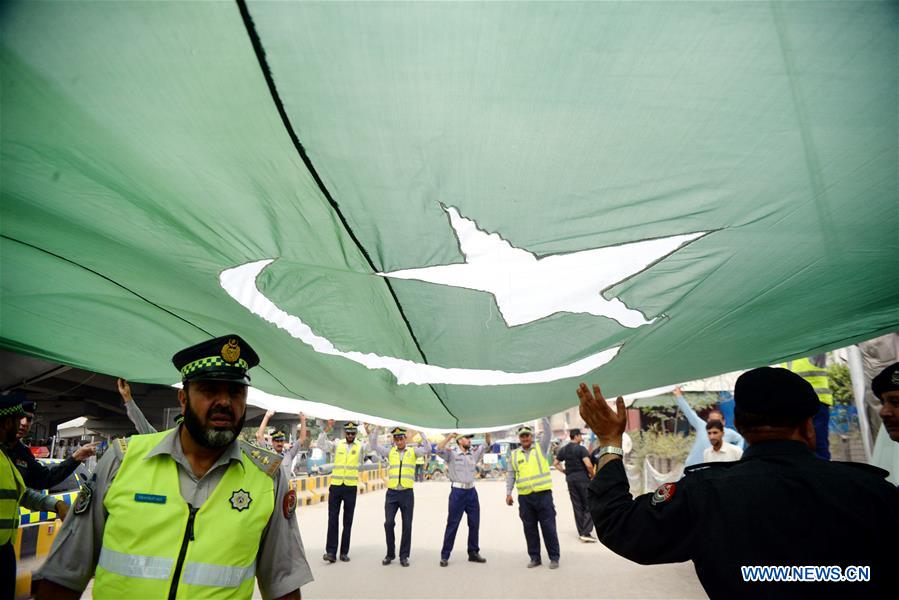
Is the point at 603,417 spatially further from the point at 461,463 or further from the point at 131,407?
the point at 461,463

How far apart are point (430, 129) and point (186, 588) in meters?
1.74

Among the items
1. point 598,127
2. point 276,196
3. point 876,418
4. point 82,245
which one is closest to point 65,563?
point 82,245

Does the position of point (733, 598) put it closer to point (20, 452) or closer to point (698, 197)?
point (698, 197)

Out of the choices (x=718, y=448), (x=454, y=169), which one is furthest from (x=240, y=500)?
(x=718, y=448)

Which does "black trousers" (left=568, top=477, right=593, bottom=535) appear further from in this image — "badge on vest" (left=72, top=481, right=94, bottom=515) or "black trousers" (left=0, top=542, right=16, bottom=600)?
"badge on vest" (left=72, top=481, right=94, bottom=515)

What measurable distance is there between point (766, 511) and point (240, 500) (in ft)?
5.95

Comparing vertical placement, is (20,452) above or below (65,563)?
above

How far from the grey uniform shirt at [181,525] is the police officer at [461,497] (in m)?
6.08

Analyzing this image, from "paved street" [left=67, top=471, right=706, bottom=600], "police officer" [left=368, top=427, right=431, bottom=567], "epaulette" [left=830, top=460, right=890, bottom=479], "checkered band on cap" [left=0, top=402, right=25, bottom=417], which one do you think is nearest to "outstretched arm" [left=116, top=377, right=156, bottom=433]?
"checkered band on cap" [left=0, top=402, right=25, bottom=417]

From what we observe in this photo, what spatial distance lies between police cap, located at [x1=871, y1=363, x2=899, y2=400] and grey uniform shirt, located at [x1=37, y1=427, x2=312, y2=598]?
284 centimetres

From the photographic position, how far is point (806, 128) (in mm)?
1593

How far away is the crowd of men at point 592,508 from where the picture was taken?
155 cm

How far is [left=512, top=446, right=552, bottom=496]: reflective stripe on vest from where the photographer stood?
7.73 meters

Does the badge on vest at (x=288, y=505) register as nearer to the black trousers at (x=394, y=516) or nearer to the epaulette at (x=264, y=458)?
the epaulette at (x=264, y=458)
